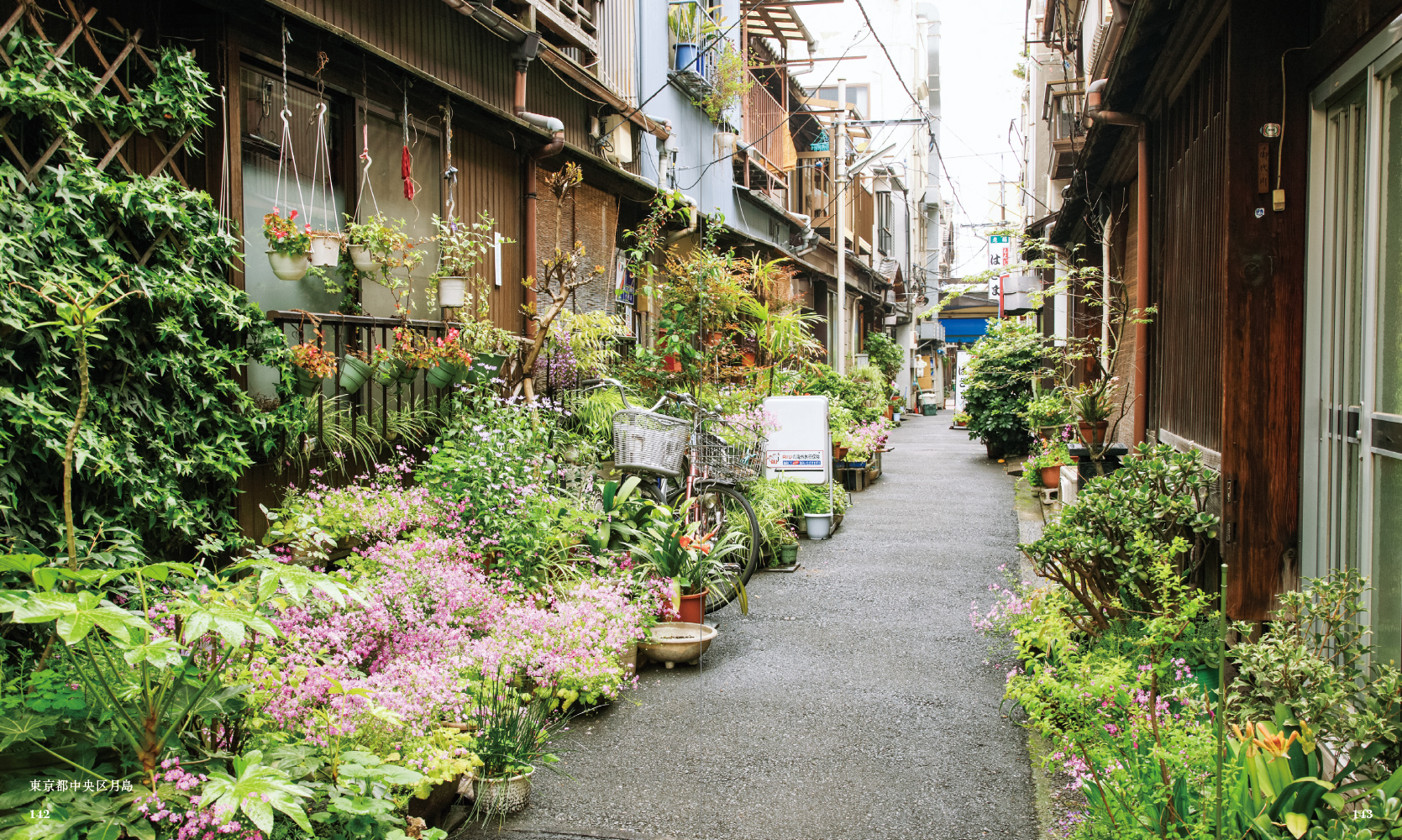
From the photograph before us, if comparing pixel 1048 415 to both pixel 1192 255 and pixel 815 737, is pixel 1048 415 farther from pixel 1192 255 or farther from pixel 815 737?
pixel 815 737

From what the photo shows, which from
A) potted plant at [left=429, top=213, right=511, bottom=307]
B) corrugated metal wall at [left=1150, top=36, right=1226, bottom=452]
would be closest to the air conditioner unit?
potted plant at [left=429, top=213, right=511, bottom=307]

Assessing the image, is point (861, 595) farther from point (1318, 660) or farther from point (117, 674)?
point (117, 674)

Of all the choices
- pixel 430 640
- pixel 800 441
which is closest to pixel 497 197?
pixel 800 441

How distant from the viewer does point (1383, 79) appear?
3490 millimetres

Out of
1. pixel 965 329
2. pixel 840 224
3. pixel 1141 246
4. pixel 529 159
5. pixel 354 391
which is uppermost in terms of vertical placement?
pixel 840 224

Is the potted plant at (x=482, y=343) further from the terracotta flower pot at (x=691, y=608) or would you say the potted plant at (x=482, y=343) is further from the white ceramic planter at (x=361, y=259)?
the terracotta flower pot at (x=691, y=608)

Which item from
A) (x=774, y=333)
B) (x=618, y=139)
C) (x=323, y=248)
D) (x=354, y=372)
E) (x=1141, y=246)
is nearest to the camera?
(x=323, y=248)

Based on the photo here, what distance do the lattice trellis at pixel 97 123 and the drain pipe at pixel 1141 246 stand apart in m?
6.37

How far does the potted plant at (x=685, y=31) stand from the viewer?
13.3m

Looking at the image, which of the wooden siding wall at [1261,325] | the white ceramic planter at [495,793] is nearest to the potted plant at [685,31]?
the wooden siding wall at [1261,325]

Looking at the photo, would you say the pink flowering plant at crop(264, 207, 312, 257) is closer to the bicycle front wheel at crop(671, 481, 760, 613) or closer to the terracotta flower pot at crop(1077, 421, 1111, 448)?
the bicycle front wheel at crop(671, 481, 760, 613)

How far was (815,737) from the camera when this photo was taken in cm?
477

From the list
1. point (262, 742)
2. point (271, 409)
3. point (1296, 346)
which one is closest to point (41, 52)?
point (271, 409)

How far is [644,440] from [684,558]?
3.55ft
